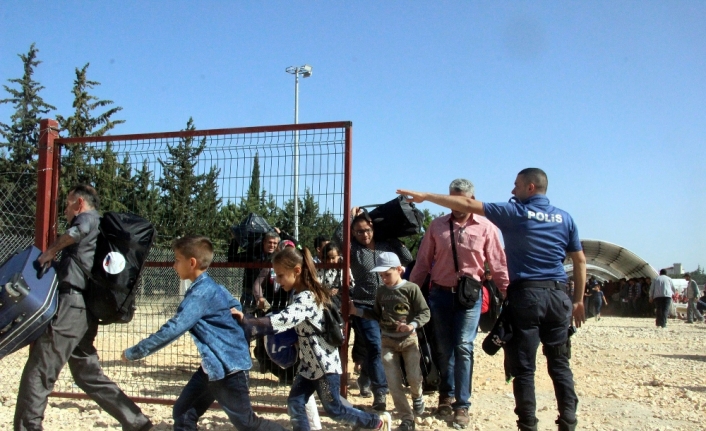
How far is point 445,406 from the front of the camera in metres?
5.57

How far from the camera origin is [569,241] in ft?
15.8

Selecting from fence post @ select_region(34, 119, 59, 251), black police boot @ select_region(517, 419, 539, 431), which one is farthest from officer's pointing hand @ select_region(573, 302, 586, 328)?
fence post @ select_region(34, 119, 59, 251)

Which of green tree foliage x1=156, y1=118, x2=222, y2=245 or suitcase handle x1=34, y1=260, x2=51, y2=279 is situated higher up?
green tree foliage x1=156, y1=118, x2=222, y2=245

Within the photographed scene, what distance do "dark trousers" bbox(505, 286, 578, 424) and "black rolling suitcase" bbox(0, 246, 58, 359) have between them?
3.18 m

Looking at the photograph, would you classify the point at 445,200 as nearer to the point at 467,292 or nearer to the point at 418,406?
the point at 467,292

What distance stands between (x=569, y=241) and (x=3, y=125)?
2731 cm

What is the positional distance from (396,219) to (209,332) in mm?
2627

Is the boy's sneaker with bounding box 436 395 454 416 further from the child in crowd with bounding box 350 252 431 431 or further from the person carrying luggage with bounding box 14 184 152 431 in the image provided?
the person carrying luggage with bounding box 14 184 152 431

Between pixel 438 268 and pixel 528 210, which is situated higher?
pixel 528 210

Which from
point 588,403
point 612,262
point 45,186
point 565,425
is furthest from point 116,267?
point 612,262

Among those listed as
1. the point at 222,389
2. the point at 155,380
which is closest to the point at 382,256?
the point at 222,389

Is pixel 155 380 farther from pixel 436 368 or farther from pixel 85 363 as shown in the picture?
pixel 436 368

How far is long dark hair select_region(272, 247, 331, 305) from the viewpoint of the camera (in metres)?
4.30

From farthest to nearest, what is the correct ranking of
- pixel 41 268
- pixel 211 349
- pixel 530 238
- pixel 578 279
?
pixel 578 279, pixel 530 238, pixel 41 268, pixel 211 349
